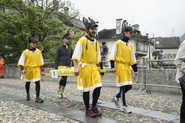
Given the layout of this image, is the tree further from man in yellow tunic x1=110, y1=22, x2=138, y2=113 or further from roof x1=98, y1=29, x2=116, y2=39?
roof x1=98, y1=29, x2=116, y2=39

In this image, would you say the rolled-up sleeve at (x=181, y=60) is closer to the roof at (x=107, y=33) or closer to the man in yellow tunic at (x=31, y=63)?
the man in yellow tunic at (x=31, y=63)

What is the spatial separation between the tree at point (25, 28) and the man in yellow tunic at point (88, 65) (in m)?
17.8

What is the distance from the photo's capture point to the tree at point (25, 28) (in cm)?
2294

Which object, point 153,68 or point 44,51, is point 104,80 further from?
point 44,51

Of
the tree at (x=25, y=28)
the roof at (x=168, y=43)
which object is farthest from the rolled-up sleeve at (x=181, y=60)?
the roof at (x=168, y=43)

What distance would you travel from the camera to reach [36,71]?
761 cm

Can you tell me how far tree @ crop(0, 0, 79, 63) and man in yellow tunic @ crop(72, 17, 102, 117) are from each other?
17.8 meters

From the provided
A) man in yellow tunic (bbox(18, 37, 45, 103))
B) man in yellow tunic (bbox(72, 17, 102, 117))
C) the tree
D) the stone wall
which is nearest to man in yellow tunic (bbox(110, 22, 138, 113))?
man in yellow tunic (bbox(72, 17, 102, 117))

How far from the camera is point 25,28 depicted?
23250mm

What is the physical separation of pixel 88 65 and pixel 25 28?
19.0 meters

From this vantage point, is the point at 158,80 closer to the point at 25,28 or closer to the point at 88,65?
the point at 88,65

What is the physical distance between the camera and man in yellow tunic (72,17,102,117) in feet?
17.9

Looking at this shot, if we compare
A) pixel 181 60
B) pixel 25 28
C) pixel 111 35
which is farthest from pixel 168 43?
pixel 181 60

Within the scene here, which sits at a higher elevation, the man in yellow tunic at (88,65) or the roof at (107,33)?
the roof at (107,33)
